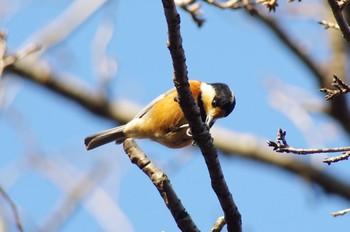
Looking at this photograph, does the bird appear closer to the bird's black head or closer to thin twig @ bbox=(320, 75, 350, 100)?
the bird's black head

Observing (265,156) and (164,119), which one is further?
(265,156)

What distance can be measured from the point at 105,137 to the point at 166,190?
2.55 metres

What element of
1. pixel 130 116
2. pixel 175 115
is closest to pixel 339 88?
pixel 175 115

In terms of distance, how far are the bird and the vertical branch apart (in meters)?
1.80

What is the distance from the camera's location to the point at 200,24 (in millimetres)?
3674

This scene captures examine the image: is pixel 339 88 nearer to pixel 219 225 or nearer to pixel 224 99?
pixel 219 225

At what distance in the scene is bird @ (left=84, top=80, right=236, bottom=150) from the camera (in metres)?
4.44

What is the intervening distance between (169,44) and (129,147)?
467 millimetres

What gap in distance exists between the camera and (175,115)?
4422 millimetres

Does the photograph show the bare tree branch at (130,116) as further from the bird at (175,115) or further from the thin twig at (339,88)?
the thin twig at (339,88)

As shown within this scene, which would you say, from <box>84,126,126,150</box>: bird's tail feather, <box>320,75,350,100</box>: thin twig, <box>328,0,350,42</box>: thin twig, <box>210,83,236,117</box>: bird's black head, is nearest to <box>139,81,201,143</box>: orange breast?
<box>210,83,236,117</box>: bird's black head

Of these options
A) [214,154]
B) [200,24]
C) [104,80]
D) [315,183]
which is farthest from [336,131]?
[214,154]

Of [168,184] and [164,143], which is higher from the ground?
[164,143]

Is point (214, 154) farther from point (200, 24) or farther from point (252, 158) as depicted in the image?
point (252, 158)
